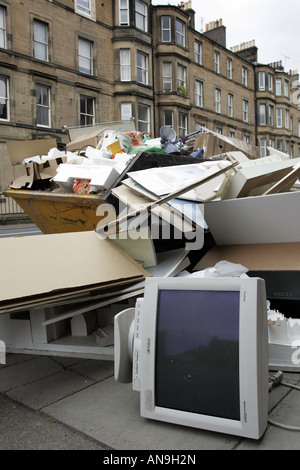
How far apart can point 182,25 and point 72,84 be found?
864cm

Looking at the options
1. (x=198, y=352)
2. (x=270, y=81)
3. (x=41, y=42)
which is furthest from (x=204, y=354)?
(x=270, y=81)

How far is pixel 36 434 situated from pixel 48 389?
0.47 metres

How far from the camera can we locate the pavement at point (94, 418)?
5.31ft

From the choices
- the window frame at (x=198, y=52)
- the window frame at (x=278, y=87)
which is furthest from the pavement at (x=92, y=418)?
the window frame at (x=278, y=87)

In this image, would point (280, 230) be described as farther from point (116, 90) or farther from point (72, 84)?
point (116, 90)

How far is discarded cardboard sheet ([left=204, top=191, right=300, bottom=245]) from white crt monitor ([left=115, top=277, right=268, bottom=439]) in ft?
4.05

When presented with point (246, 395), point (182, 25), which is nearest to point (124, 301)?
point (246, 395)

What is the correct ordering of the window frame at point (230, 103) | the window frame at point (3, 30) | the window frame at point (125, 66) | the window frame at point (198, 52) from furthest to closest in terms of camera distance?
the window frame at point (230, 103)
the window frame at point (198, 52)
the window frame at point (125, 66)
the window frame at point (3, 30)

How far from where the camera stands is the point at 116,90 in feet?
62.5

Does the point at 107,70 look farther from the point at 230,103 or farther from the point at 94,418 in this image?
the point at 94,418

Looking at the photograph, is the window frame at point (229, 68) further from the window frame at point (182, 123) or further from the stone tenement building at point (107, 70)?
the window frame at point (182, 123)

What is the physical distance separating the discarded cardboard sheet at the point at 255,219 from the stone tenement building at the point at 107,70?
42.5ft

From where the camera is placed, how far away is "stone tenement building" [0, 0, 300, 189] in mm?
15453

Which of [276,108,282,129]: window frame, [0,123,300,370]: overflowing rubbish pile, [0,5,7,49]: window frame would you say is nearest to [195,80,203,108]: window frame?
[276,108,282,129]: window frame
